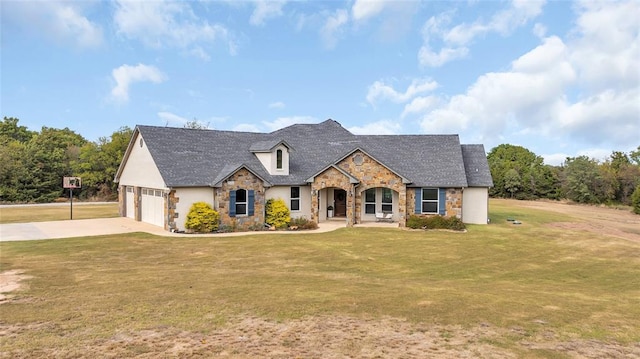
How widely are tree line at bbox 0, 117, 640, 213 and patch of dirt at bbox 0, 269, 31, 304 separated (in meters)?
38.7

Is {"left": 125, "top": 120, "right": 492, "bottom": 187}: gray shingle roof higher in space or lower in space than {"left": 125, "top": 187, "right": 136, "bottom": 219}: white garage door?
higher

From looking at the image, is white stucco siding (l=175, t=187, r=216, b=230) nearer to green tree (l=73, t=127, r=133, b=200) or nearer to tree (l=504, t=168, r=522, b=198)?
green tree (l=73, t=127, r=133, b=200)

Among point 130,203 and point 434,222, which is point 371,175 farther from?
point 130,203

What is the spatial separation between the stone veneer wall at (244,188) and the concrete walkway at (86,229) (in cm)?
133

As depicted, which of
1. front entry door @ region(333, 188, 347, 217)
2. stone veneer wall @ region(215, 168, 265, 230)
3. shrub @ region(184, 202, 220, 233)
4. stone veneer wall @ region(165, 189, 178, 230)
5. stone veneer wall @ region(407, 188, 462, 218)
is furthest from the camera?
front entry door @ region(333, 188, 347, 217)

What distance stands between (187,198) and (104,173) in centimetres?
3139

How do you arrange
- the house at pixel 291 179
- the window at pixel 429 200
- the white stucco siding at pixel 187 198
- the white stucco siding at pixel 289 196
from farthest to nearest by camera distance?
the window at pixel 429 200
the white stucco siding at pixel 289 196
the house at pixel 291 179
the white stucco siding at pixel 187 198

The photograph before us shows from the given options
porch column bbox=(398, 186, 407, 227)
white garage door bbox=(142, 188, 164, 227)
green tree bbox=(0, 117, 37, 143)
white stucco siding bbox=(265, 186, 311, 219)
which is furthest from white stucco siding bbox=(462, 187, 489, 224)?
green tree bbox=(0, 117, 37, 143)

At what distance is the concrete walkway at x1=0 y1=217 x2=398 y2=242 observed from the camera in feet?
69.9

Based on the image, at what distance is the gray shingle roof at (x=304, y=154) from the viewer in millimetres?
25625

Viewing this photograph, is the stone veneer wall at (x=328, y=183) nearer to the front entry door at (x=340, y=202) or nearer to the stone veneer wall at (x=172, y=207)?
the front entry door at (x=340, y=202)

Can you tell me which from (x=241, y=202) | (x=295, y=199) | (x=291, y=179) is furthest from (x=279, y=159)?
(x=241, y=202)

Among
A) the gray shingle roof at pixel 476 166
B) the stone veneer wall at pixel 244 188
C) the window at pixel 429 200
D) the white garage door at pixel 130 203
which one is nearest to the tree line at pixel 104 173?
the white garage door at pixel 130 203

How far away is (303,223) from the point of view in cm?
2602
